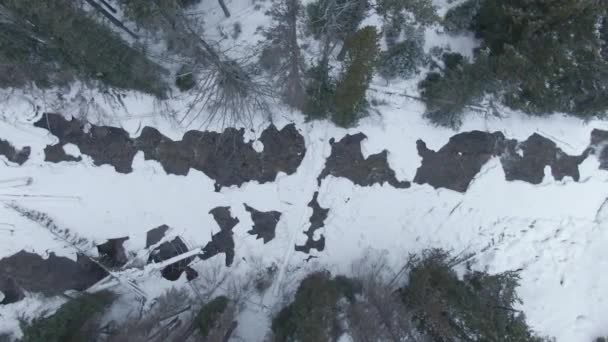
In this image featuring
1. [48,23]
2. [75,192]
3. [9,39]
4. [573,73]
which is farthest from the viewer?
[75,192]

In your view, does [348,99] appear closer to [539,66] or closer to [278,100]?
[278,100]

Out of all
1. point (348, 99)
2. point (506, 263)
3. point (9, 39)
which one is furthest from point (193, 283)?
point (506, 263)

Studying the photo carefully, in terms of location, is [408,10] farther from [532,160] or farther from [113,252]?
[113,252]

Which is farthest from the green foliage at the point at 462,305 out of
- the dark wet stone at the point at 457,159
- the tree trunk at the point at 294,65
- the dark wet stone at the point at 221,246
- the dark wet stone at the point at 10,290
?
the dark wet stone at the point at 10,290

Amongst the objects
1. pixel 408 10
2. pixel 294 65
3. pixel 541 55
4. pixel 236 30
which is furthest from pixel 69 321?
pixel 541 55

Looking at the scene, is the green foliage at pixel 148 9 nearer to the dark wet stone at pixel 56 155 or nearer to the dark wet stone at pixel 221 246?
the dark wet stone at pixel 56 155

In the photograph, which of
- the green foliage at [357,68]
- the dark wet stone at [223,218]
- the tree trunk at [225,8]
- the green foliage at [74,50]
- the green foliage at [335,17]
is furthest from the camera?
the dark wet stone at [223,218]
